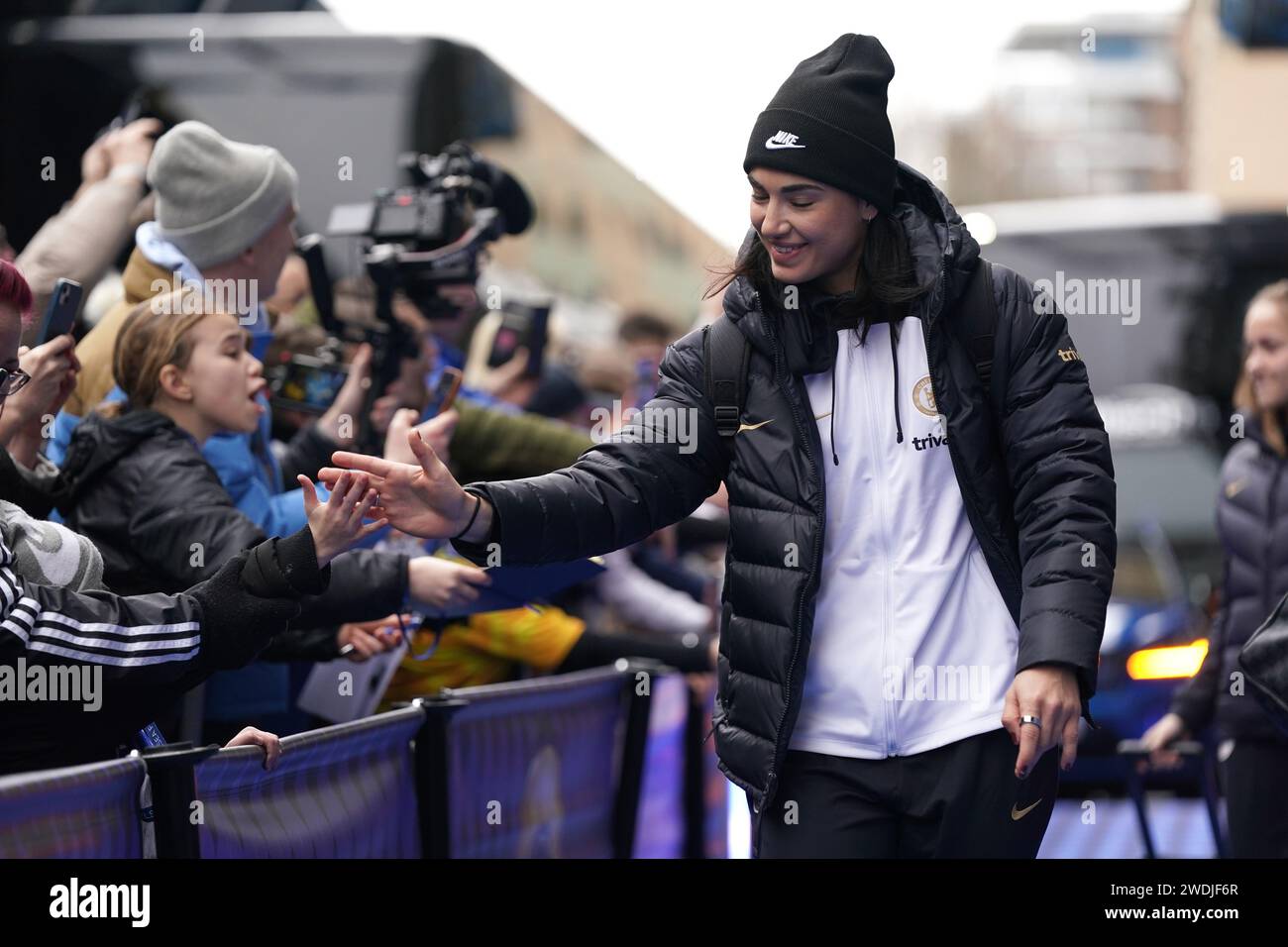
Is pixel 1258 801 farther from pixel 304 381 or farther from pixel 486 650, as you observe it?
pixel 304 381

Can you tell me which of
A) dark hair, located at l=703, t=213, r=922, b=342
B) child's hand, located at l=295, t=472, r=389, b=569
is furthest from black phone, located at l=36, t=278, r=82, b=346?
dark hair, located at l=703, t=213, r=922, b=342

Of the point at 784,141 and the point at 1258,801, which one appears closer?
the point at 784,141

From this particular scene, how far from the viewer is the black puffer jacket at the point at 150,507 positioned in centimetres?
427

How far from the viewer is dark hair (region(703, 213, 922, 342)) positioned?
12.0 ft

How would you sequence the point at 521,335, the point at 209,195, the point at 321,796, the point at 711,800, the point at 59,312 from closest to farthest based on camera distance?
the point at 321,796, the point at 59,312, the point at 209,195, the point at 521,335, the point at 711,800

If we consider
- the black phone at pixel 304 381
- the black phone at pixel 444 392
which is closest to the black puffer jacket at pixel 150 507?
the black phone at pixel 444 392

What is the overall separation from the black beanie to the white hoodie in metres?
0.38

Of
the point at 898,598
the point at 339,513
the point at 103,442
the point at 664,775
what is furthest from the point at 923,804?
the point at 664,775

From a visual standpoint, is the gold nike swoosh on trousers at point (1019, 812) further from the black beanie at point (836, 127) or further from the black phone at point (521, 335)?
the black phone at point (521, 335)

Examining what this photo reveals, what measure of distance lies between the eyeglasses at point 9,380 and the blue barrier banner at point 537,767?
5.53 feet

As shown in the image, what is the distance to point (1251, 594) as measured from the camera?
5.72m

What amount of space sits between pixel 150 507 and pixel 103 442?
215 millimetres
